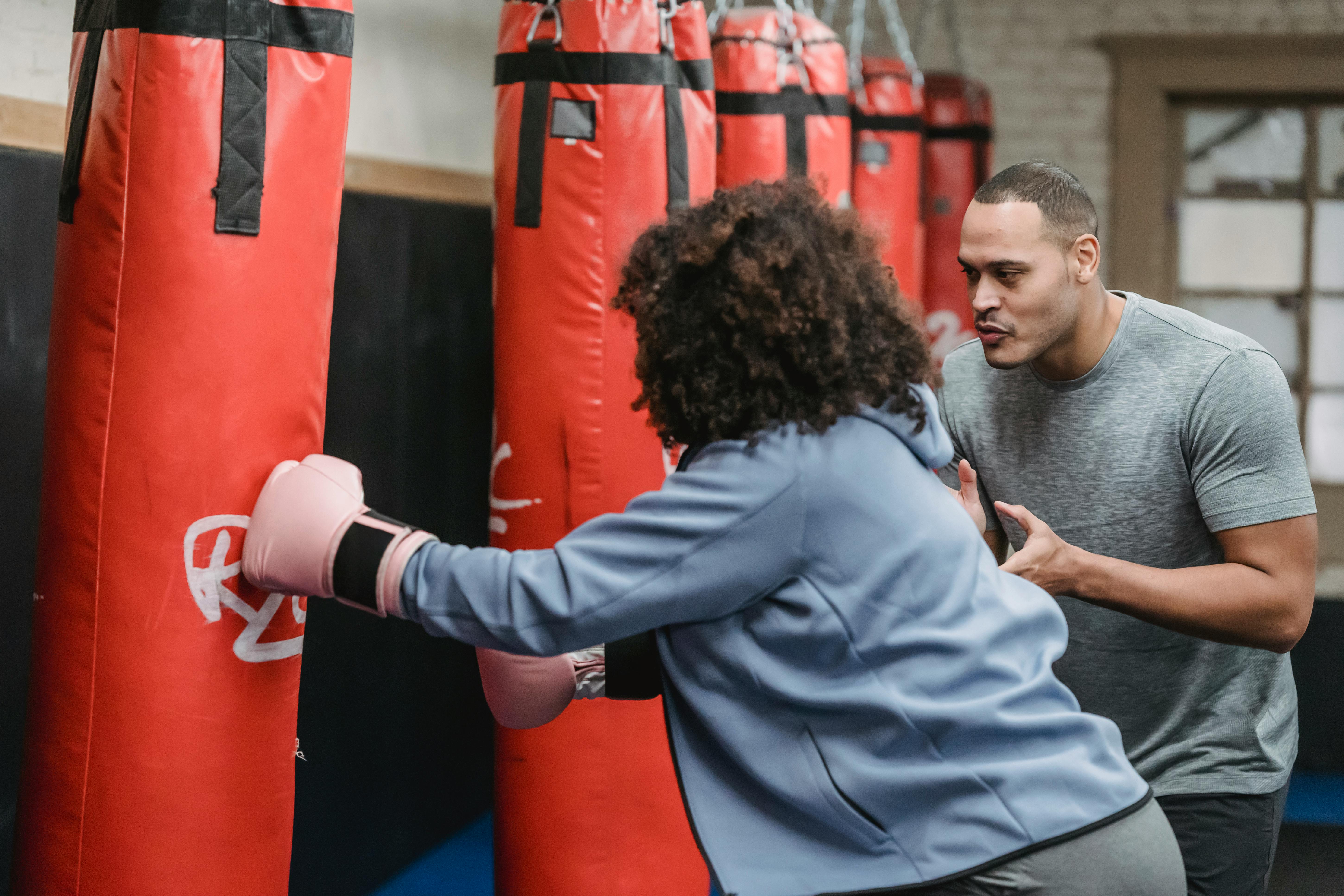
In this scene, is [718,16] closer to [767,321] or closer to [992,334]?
[992,334]

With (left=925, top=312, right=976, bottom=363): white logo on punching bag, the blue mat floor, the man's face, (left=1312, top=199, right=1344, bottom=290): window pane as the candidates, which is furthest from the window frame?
the man's face

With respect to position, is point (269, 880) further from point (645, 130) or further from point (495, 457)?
point (645, 130)

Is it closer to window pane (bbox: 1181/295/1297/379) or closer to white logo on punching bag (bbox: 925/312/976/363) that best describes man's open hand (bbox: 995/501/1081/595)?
white logo on punching bag (bbox: 925/312/976/363)

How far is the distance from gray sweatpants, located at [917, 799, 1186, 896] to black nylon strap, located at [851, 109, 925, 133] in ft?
8.61

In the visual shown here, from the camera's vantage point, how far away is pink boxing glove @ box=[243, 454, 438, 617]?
45.9 inches

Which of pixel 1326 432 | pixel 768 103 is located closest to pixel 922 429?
pixel 768 103

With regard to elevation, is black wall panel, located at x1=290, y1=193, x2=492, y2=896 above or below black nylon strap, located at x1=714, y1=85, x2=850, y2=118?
below

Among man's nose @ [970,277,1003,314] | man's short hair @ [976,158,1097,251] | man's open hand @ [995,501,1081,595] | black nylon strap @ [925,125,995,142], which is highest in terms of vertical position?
black nylon strap @ [925,125,995,142]

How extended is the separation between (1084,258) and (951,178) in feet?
7.52

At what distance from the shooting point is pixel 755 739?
3.59 ft

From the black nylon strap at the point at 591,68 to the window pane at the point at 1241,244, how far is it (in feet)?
9.78

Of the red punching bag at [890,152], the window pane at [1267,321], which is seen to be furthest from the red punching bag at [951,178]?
the window pane at [1267,321]

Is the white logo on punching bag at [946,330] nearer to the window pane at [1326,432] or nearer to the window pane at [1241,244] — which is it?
the window pane at [1241,244]

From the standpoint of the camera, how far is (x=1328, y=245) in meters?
4.26
